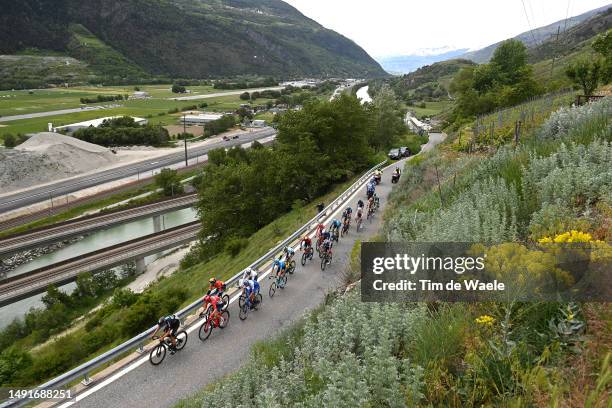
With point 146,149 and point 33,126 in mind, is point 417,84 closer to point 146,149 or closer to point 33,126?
point 146,149

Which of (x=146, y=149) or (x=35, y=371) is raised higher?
(x=146, y=149)

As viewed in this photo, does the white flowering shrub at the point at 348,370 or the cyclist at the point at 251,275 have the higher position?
the white flowering shrub at the point at 348,370

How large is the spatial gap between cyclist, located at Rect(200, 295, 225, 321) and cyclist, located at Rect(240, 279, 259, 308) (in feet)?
3.72

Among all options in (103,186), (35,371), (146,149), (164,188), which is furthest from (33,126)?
(35,371)

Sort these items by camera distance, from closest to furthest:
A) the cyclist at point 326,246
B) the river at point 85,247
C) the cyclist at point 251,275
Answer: the cyclist at point 251,275, the cyclist at point 326,246, the river at point 85,247

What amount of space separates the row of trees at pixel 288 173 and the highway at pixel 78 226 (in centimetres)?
1339

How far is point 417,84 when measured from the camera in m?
195

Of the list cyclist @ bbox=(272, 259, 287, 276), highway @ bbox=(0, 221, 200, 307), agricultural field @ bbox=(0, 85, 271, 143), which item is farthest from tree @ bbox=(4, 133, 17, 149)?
cyclist @ bbox=(272, 259, 287, 276)

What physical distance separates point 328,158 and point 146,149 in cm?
6757

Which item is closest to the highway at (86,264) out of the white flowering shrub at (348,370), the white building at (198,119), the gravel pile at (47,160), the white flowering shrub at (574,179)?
the white flowering shrub at (348,370)

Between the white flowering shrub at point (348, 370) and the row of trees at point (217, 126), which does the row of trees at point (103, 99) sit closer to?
the row of trees at point (217, 126)

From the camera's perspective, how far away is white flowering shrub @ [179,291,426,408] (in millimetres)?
3795

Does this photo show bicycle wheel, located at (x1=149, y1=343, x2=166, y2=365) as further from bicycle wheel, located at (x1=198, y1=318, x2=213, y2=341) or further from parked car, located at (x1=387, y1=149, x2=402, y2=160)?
parked car, located at (x1=387, y1=149, x2=402, y2=160)

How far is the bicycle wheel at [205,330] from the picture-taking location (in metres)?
12.9
